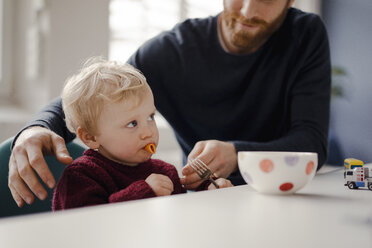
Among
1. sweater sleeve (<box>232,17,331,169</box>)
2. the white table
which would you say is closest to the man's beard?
sweater sleeve (<box>232,17,331,169</box>)

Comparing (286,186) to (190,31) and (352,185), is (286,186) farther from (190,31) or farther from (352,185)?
(190,31)

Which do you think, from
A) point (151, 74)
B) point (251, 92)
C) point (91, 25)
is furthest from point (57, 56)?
point (251, 92)

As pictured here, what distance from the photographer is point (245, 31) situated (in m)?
1.48

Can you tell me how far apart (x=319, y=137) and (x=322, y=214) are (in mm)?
855

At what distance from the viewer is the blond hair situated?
34.1 inches

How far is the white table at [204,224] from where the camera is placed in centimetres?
36

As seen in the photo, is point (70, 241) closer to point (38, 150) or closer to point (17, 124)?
point (38, 150)

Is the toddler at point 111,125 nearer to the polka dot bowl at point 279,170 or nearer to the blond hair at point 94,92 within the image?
the blond hair at point 94,92

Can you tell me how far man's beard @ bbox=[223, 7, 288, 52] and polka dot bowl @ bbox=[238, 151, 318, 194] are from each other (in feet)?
3.13

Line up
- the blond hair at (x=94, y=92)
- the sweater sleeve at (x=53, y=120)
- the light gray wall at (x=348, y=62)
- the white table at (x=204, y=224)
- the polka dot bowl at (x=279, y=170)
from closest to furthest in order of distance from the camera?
1. the white table at (x=204, y=224)
2. the polka dot bowl at (x=279, y=170)
3. the blond hair at (x=94, y=92)
4. the sweater sleeve at (x=53, y=120)
5. the light gray wall at (x=348, y=62)

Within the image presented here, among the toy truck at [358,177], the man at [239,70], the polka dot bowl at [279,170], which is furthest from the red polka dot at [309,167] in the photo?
the man at [239,70]

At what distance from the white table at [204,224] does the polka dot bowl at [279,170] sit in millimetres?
23

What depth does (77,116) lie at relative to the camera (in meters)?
0.89

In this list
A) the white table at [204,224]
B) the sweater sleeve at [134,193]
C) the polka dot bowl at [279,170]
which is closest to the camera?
the white table at [204,224]
